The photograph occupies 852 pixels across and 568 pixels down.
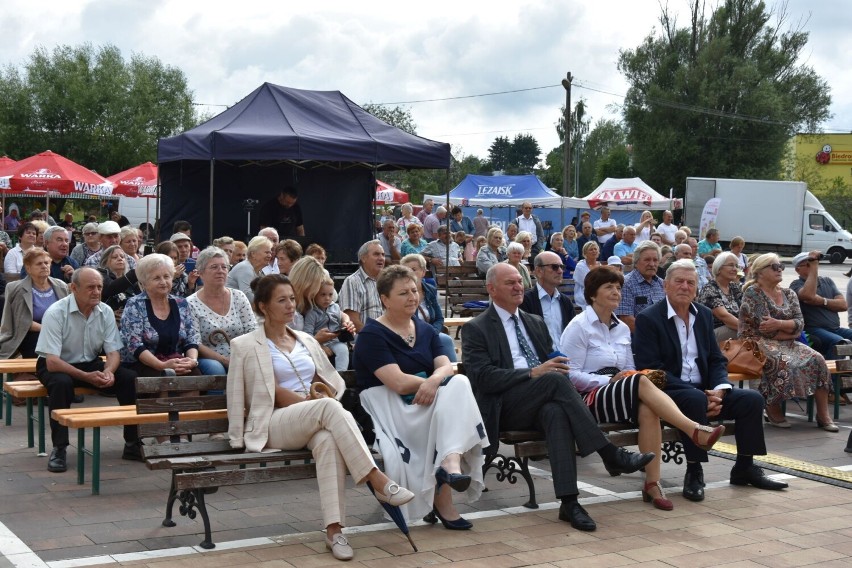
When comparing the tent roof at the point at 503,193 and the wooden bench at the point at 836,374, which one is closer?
the wooden bench at the point at 836,374

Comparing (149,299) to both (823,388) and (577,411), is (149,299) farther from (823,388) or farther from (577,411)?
(823,388)

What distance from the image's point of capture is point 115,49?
51688 millimetres

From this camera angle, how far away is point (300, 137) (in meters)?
14.2

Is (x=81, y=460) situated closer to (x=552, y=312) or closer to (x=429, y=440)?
(x=429, y=440)

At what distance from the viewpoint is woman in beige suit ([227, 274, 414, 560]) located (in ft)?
17.9

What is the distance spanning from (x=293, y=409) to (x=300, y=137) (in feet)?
29.3

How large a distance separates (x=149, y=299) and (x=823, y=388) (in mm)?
5920

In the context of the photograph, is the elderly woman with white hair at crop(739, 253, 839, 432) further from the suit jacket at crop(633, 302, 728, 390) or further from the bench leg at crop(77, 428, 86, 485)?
the bench leg at crop(77, 428, 86, 485)

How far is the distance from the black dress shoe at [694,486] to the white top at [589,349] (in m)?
0.83

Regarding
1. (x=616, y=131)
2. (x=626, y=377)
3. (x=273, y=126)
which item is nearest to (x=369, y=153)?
(x=273, y=126)

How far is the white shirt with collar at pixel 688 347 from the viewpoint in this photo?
6992 millimetres

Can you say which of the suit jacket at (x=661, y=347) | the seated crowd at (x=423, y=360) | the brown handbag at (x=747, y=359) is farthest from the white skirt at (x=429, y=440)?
Answer: the brown handbag at (x=747, y=359)

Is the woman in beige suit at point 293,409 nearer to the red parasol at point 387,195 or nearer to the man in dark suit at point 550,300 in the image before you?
the man in dark suit at point 550,300

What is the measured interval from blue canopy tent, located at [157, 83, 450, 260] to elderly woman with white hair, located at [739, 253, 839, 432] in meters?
6.77
